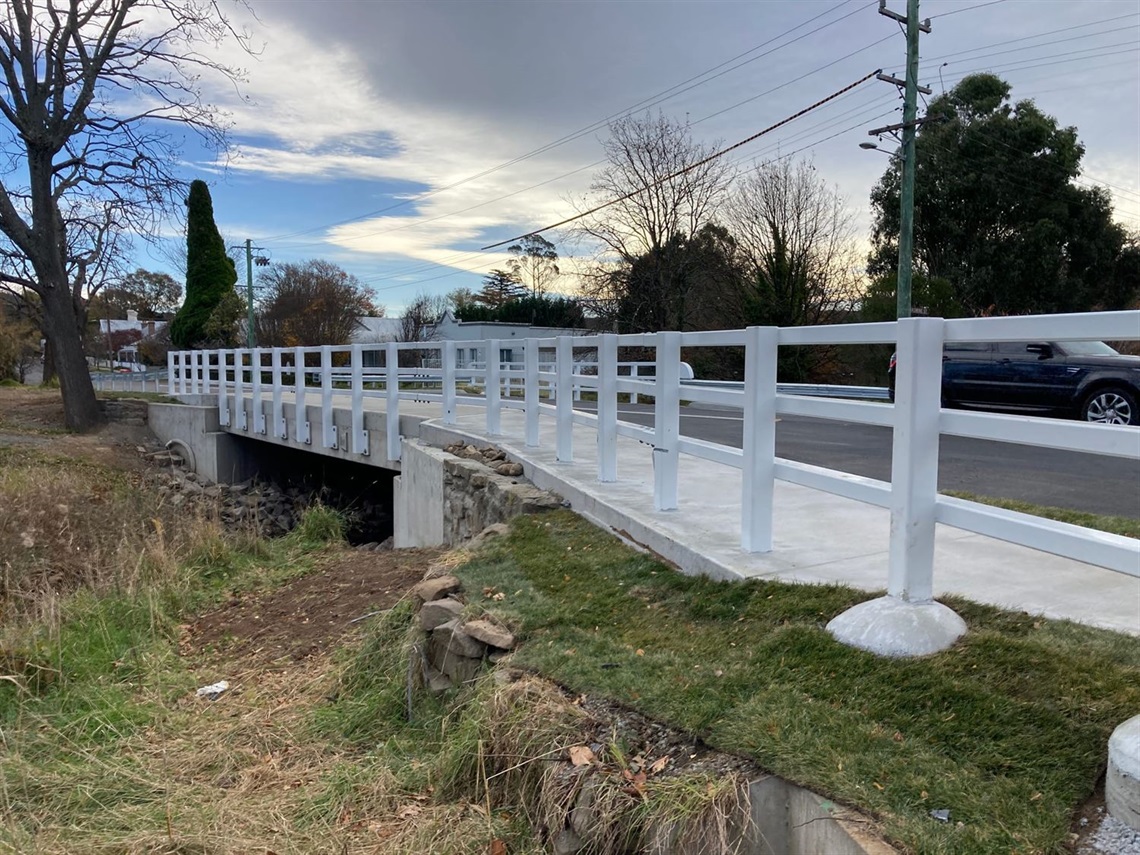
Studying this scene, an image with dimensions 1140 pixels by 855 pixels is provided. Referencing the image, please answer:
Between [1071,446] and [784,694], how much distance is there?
1394mm

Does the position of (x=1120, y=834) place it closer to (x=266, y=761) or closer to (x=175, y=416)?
(x=266, y=761)

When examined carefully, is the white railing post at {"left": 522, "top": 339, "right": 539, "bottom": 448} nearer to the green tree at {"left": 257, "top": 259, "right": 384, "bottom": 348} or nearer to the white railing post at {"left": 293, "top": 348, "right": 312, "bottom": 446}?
the white railing post at {"left": 293, "top": 348, "right": 312, "bottom": 446}

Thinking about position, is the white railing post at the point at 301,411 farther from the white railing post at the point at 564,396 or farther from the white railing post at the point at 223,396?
the white railing post at the point at 564,396

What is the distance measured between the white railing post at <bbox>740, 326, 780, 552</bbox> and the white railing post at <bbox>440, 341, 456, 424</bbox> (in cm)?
651

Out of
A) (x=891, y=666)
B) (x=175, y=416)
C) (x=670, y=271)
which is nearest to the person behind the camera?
(x=891, y=666)

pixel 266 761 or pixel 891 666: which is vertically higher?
pixel 891 666

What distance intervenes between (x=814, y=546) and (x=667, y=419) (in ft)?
4.58

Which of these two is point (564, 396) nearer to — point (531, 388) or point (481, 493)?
point (531, 388)

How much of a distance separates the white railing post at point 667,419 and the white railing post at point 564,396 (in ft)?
6.41

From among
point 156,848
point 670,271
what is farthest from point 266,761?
point 670,271

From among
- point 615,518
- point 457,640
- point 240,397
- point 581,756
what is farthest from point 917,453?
point 240,397

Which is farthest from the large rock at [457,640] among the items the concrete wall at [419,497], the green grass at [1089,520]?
the concrete wall at [419,497]

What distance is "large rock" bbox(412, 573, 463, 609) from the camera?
522 cm

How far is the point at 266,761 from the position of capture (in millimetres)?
4328
